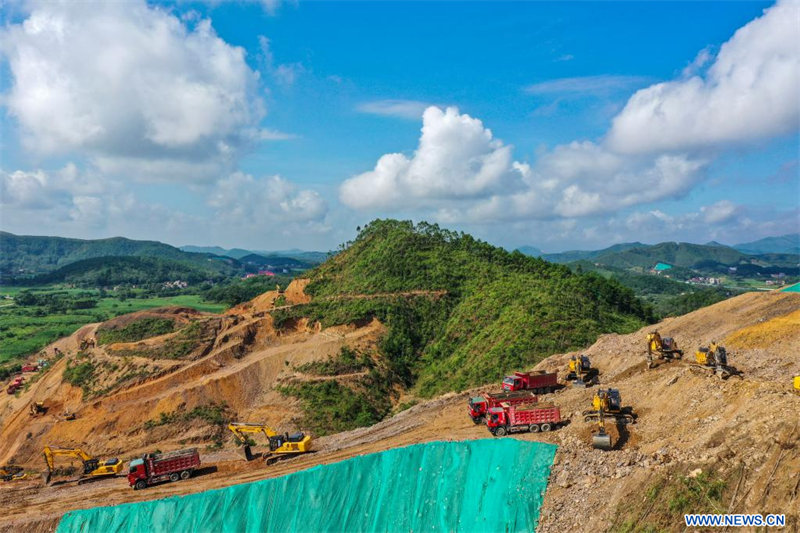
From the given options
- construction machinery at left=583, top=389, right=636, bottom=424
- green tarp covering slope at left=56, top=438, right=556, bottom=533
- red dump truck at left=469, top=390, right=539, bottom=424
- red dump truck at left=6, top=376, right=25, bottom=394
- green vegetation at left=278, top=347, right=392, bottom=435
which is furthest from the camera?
red dump truck at left=6, top=376, right=25, bottom=394

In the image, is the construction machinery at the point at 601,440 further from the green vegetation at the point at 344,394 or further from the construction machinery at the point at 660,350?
the green vegetation at the point at 344,394

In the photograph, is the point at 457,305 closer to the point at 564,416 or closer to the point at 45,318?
the point at 564,416

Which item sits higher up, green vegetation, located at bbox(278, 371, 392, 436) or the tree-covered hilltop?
the tree-covered hilltop

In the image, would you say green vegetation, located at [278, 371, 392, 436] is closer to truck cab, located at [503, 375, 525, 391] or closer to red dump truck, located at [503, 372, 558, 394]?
truck cab, located at [503, 375, 525, 391]

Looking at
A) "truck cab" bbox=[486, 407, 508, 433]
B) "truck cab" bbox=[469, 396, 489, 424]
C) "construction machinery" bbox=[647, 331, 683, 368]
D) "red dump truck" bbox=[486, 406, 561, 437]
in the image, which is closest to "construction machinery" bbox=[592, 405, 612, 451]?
"red dump truck" bbox=[486, 406, 561, 437]

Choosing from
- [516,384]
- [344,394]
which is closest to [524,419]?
[516,384]
